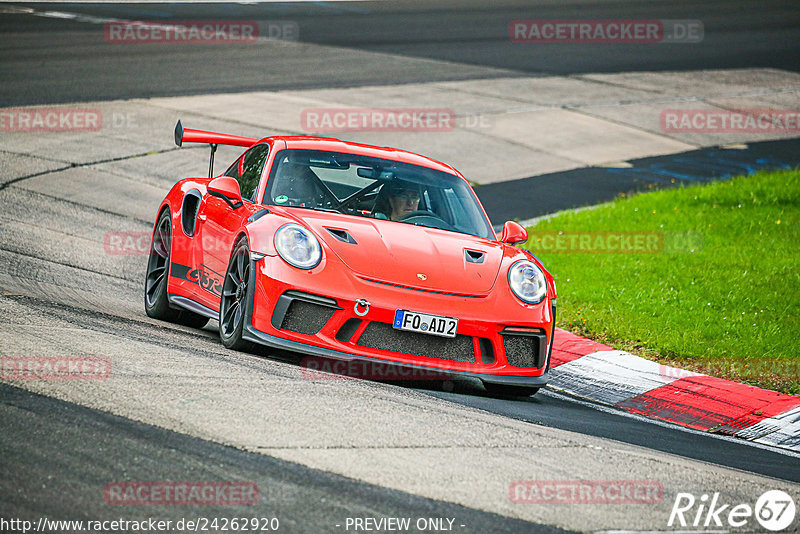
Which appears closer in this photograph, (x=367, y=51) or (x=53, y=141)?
(x=53, y=141)

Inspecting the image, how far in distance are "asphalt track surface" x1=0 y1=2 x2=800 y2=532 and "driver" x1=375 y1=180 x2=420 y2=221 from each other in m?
1.29

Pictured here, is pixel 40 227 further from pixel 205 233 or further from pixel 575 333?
pixel 575 333

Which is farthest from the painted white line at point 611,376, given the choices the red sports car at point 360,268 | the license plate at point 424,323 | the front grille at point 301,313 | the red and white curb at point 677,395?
the front grille at point 301,313

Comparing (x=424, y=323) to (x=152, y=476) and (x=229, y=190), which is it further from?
(x=152, y=476)

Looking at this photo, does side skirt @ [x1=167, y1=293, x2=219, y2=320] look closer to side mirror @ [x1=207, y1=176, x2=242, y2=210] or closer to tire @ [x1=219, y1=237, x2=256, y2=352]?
tire @ [x1=219, y1=237, x2=256, y2=352]

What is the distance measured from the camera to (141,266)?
410 inches

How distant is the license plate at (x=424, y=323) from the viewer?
6309mm

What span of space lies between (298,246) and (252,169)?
161cm

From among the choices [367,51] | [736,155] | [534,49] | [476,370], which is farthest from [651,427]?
[534,49]

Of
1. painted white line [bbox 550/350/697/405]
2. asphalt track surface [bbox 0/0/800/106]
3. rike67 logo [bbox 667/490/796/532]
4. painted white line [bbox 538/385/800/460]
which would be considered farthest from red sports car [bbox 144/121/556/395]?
asphalt track surface [bbox 0/0/800/106]

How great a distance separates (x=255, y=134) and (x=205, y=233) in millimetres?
8672

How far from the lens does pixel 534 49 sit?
27.0 metres

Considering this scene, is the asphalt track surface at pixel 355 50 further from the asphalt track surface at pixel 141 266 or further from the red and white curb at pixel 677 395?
the red and white curb at pixel 677 395

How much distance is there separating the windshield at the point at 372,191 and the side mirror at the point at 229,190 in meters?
0.20
